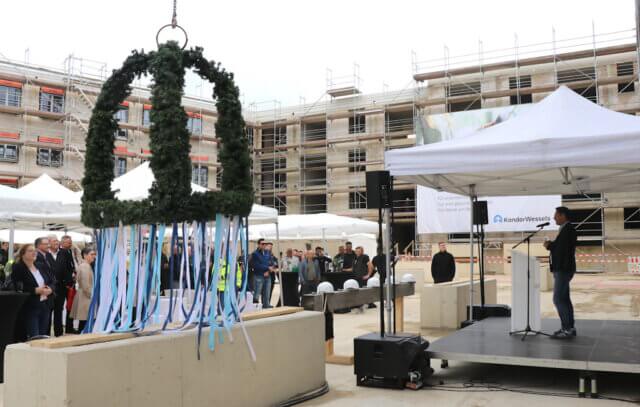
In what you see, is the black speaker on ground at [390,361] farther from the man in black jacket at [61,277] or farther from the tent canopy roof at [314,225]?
the tent canopy roof at [314,225]

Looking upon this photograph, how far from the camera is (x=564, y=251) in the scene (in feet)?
24.2

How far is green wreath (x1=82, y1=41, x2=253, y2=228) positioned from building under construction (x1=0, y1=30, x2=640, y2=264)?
896 inches

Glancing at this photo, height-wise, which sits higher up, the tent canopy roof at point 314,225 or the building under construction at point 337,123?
the building under construction at point 337,123

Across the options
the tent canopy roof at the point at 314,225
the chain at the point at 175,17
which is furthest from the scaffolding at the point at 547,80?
the chain at the point at 175,17

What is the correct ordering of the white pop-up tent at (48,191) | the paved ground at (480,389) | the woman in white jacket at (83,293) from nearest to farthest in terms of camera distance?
the paved ground at (480,389), the woman in white jacket at (83,293), the white pop-up tent at (48,191)

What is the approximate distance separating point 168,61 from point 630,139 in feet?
14.2

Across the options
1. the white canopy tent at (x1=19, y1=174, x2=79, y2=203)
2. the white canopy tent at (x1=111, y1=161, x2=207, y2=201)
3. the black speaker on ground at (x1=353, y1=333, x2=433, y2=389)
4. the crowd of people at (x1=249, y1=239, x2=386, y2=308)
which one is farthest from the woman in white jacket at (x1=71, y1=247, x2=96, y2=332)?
the black speaker on ground at (x1=353, y1=333, x2=433, y2=389)

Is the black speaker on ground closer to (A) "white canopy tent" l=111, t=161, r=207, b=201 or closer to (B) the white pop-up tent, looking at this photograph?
(A) "white canopy tent" l=111, t=161, r=207, b=201

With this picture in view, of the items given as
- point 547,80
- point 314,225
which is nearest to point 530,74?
point 547,80

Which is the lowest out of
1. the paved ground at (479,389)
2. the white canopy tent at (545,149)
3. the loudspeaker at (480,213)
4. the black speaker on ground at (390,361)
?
the paved ground at (479,389)

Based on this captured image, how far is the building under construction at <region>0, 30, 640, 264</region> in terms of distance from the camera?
33562 millimetres

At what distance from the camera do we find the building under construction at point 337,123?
110ft

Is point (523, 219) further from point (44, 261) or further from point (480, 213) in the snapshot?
point (44, 261)

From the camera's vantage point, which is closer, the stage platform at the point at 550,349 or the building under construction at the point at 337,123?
the stage platform at the point at 550,349
